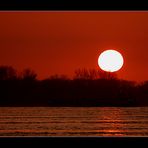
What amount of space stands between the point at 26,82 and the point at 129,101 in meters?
13.3

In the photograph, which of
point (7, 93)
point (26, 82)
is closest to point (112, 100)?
point (7, 93)

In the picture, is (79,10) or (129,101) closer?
(79,10)

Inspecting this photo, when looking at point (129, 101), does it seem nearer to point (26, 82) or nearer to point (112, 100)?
point (112, 100)
